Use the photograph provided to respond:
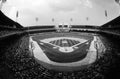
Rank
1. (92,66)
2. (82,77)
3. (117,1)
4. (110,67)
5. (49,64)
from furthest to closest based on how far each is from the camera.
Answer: (117,1) < (49,64) < (92,66) < (110,67) < (82,77)

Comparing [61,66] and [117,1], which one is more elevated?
[117,1]


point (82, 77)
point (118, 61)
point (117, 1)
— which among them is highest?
point (117, 1)

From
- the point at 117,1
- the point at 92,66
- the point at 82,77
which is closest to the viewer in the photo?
the point at 82,77

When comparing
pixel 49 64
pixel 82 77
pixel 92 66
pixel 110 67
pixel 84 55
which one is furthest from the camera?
pixel 84 55

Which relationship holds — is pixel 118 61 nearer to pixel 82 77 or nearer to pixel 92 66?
pixel 92 66

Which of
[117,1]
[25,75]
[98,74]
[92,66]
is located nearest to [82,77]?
[98,74]

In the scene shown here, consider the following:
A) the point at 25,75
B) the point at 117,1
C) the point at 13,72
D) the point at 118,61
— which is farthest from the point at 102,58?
the point at 117,1

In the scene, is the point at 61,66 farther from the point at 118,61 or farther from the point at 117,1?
the point at 117,1

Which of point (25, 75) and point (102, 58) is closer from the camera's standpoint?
point (25, 75)

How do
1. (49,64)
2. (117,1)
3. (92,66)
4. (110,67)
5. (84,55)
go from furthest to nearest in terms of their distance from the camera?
(117,1) → (84,55) → (49,64) → (92,66) → (110,67)
